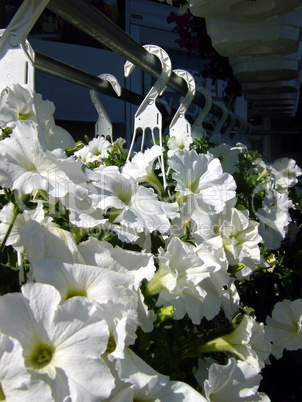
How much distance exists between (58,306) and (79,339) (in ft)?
0.12

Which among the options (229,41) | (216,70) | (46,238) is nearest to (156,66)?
(229,41)

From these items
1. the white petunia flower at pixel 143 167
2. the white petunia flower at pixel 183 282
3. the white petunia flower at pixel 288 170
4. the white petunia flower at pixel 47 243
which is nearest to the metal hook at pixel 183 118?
the white petunia flower at pixel 288 170

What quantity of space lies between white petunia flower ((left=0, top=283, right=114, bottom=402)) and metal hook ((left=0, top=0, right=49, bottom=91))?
421 mm

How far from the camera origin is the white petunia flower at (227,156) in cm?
154

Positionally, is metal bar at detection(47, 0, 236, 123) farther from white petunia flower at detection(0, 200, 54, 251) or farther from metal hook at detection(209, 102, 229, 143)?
metal hook at detection(209, 102, 229, 143)

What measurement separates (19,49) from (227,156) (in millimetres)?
969

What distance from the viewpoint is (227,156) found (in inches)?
61.4

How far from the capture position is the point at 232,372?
0.58 metres

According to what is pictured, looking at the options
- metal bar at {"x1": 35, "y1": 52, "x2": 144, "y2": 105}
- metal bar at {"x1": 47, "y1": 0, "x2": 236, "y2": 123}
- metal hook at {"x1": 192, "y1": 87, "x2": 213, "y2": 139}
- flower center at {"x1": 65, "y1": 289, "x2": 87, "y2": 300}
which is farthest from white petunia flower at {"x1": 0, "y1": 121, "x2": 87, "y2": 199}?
metal hook at {"x1": 192, "y1": 87, "x2": 213, "y2": 139}

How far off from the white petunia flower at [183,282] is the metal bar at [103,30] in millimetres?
526

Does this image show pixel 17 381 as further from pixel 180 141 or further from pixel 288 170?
pixel 288 170

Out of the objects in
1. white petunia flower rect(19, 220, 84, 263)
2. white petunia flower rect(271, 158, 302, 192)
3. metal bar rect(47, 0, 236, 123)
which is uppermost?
metal bar rect(47, 0, 236, 123)

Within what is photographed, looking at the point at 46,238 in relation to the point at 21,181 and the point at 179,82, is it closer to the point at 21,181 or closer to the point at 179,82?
the point at 21,181

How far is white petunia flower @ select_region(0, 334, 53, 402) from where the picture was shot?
0.39 metres
